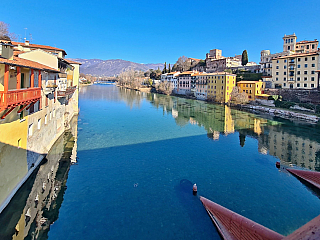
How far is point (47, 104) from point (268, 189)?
14.9 m

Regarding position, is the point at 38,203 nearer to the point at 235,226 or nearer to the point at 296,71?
the point at 235,226

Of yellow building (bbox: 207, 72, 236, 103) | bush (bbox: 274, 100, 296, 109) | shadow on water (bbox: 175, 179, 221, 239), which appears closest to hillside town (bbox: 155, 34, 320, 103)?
yellow building (bbox: 207, 72, 236, 103)

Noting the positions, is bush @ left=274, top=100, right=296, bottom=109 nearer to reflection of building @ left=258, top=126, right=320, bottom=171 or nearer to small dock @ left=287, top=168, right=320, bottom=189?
reflection of building @ left=258, top=126, right=320, bottom=171

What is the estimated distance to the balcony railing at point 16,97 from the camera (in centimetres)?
723

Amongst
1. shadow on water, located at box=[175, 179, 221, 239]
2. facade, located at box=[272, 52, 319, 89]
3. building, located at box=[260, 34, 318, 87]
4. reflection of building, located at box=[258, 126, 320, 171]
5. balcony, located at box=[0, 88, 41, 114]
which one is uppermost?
building, located at box=[260, 34, 318, 87]

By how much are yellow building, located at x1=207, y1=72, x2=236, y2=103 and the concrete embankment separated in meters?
7.55

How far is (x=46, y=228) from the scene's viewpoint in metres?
7.82

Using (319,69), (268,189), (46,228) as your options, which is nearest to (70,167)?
(46,228)

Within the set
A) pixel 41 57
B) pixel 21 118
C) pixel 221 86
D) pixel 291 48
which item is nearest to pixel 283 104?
pixel 221 86

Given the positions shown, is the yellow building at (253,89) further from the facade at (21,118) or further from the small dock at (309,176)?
the facade at (21,118)

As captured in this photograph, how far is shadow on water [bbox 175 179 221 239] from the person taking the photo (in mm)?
8164

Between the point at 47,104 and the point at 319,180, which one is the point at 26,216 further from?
the point at 319,180

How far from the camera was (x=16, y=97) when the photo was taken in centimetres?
831

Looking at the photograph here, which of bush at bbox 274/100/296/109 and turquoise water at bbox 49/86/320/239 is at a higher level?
bush at bbox 274/100/296/109
